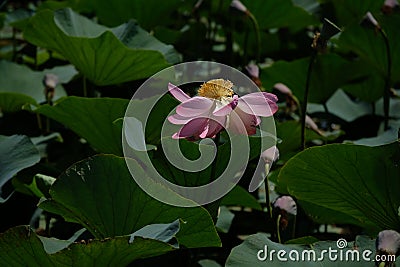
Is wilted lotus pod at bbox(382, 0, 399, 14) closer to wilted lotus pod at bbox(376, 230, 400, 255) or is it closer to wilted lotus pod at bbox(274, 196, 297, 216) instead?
wilted lotus pod at bbox(274, 196, 297, 216)

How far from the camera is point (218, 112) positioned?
99 cm

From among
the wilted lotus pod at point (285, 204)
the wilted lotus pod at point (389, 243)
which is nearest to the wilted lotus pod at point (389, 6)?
the wilted lotus pod at point (285, 204)

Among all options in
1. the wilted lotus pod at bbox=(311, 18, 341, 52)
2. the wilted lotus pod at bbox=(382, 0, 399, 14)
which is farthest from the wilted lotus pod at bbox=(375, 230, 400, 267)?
the wilted lotus pod at bbox=(382, 0, 399, 14)

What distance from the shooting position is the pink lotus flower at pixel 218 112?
1.00m

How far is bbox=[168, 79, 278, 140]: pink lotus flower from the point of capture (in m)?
1.00

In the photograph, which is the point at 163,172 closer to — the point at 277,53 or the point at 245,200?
the point at 245,200

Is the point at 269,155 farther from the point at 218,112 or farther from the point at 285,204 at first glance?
the point at 218,112

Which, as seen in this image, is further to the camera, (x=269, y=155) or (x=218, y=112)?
A: (x=269, y=155)

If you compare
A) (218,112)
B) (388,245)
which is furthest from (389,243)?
(218,112)

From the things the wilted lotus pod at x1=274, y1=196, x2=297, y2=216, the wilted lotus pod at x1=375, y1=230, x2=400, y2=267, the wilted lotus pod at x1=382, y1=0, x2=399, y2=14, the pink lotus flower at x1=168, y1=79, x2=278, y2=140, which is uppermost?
the pink lotus flower at x1=168, y1=79, x2=278, y2=140

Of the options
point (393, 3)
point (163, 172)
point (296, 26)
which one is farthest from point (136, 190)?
point (296, 26)

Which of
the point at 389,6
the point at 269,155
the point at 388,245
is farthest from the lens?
the point at 389,6

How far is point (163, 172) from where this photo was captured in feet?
3.93

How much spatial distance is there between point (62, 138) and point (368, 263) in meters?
0.95
